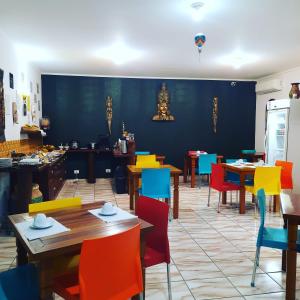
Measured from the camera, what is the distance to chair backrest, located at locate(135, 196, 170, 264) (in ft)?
6.66

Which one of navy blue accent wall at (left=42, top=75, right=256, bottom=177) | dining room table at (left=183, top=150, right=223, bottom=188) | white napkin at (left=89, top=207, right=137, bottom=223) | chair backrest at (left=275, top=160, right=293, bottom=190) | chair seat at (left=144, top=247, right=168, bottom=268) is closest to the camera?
white napkin at (left=89, top=207, right=137, bottom=223)

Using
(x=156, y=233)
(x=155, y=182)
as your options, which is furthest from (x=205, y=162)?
(x=156, y=233)

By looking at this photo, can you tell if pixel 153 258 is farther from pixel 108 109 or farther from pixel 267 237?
pixel 108 109

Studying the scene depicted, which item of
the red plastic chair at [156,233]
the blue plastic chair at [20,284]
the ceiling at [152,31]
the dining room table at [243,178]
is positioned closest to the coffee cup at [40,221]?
the blue plastic chair at [20,284]

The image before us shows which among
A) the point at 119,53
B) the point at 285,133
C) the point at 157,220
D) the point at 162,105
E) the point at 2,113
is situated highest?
the point at 119,53

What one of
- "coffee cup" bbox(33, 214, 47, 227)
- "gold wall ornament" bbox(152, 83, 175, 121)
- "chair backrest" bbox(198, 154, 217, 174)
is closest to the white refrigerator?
"chair backrest" bbox(198, 154, 217, 174)

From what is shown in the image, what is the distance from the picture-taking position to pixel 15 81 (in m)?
4.85

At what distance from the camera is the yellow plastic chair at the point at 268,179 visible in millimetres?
4176

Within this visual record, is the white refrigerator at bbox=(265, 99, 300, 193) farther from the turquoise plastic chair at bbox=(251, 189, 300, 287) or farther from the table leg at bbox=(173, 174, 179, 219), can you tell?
the turquoise plastic chair at bbox=(251, 189, 300, 287)

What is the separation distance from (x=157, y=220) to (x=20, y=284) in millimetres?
916

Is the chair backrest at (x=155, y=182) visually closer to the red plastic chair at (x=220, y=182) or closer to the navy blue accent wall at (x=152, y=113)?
the red plastic chair at (x=220, y=182)

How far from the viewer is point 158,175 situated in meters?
3.97

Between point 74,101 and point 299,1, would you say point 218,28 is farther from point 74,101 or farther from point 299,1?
point 74,101

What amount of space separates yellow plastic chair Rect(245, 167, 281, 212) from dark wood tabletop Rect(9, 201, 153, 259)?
275 cm
